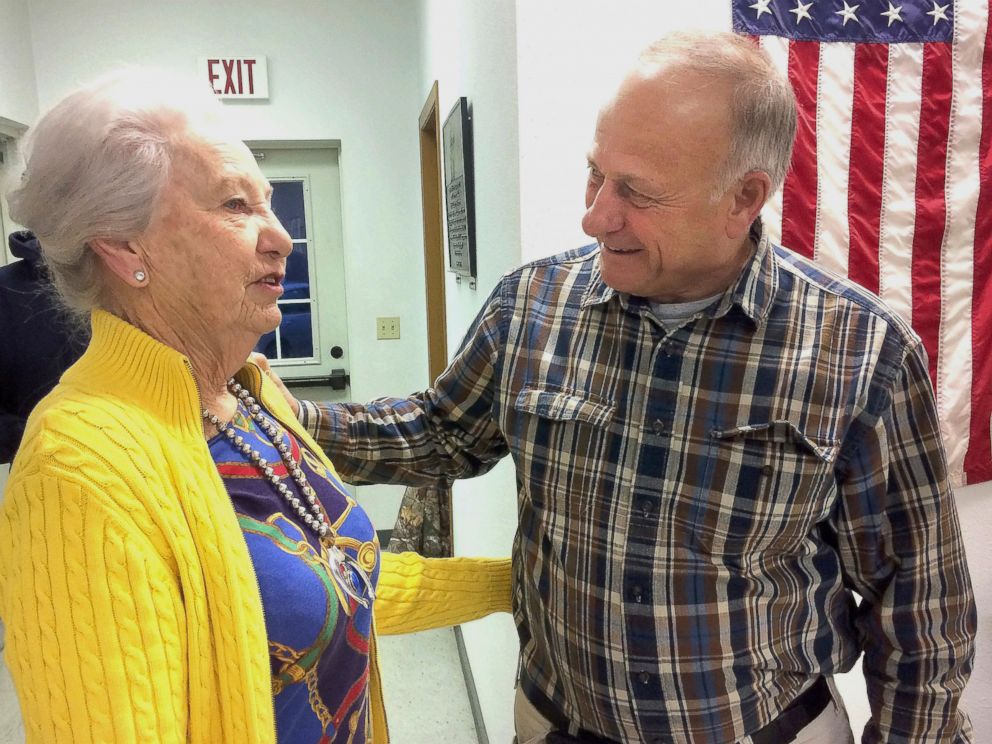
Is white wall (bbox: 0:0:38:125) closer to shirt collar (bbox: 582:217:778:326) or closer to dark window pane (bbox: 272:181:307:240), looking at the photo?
dark window pane (bbox: 272:181:307:240)

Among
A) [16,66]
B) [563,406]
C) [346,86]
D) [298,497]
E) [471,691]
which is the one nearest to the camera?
[298,497]

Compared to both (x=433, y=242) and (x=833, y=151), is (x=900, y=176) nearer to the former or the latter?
(x=833, y=151)

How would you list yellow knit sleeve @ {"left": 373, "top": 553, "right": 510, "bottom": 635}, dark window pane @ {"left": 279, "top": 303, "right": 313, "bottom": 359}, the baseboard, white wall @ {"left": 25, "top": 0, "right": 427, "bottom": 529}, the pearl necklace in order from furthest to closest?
1. dark window pane @ {"left": 279, "top": 303, "right": 313, "bottom": 359}
2. white wall @ {"left": 25, "top": 0, "right": 427, "bottom": 529}
3. the baseboard
4. yellow knit sleeve @ {"left": 373, "top": 553, "right": 510, "bottom": 635}
5. the pearl necklace

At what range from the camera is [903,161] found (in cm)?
159

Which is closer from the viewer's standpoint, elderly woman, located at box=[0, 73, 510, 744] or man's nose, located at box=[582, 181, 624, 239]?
elderly woman, located at box=[0, 73, 510, 744]

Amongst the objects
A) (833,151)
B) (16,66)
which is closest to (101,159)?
(833,151)

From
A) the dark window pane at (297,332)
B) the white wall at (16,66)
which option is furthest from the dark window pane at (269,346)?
the white wall at (16,66)

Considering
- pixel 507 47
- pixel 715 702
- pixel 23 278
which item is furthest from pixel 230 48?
pixel 715 702

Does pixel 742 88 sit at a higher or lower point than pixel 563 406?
higher

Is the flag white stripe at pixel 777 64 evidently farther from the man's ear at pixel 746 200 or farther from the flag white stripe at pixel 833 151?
the man's ear at pixel 746 200

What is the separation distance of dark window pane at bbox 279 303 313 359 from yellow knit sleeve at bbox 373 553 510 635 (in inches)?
109

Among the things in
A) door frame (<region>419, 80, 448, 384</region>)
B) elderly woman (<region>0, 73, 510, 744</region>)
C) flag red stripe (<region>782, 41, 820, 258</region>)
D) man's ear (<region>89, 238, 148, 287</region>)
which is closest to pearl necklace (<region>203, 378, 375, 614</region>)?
elderly woman (<region>0, 73, 510, 744</region>)

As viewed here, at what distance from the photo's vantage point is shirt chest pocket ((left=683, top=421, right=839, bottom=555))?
99cm

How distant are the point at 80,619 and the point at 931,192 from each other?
5.69 feet
